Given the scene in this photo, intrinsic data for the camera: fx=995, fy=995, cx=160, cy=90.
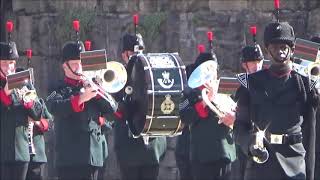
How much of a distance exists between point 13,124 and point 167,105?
73.6 inches

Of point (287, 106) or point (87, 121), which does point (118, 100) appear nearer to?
point (87, 121)

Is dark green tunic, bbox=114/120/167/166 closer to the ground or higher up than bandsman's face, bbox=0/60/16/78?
closer to the ground

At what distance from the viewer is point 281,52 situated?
7965 millimetres

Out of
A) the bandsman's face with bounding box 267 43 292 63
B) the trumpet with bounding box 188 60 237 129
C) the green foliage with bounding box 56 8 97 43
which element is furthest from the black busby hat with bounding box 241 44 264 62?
the green foliage with bounding box 56 8 97 43

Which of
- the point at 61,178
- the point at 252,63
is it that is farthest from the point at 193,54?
the point at 61,178

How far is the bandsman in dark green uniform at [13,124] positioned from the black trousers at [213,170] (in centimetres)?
182

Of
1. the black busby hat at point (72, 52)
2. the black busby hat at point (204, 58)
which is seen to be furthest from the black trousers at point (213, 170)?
the black busby hat at point (72, 52)

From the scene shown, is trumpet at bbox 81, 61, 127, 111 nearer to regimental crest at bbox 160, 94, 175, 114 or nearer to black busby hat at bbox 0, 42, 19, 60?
regimental crest at bbox 160, 94, 175, 114

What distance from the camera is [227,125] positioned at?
10.4 m

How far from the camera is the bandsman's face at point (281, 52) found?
26.1ft

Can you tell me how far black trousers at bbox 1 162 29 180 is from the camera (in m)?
10.7

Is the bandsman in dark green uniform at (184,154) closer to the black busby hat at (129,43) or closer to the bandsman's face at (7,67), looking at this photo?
the black busby hat at (129,43)

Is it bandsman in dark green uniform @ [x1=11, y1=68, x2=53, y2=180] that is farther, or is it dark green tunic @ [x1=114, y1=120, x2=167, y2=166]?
bandsman in dark green uniform @ [x1=11, y1=68, x2=53, y2=180]

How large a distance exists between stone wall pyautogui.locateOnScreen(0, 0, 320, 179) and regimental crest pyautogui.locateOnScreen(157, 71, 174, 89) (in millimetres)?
3375
